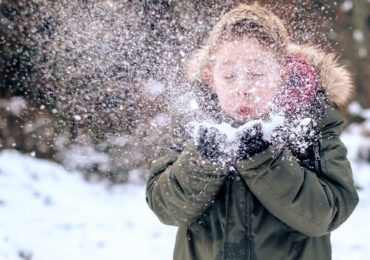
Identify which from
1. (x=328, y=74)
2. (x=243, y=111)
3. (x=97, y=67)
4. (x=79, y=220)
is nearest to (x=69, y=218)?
(x=79, y=220)

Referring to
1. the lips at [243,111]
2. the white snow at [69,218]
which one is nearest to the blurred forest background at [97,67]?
the white snow at [69,218]

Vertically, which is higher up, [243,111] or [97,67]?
[97,67]

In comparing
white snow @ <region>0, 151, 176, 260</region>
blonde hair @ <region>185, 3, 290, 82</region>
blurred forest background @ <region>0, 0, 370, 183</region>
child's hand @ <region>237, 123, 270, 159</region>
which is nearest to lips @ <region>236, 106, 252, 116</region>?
child's hand @ <region>237, 123, 270, 159</region>

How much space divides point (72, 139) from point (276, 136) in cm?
360

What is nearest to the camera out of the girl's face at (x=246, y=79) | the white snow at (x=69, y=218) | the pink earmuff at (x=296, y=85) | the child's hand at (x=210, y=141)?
the child's hand at (x=210, y=141)

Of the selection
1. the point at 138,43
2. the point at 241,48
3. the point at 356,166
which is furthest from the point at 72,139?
the point at 241,48

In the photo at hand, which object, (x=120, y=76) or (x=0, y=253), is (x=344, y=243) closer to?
(x=120, y=76)

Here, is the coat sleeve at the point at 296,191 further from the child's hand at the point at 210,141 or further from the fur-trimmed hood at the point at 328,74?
the fur-trimmed hood at the point at 328,74

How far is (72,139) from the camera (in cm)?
507

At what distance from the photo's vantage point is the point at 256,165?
5.49 feet

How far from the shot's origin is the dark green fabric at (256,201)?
168 centimetres

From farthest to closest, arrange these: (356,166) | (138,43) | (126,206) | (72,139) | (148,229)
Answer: (356,166), (126,206), (72,139), (148,229), (138,43)

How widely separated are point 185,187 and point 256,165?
213mm

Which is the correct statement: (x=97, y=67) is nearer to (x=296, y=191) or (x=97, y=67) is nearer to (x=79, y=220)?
(x=79, y=220)
